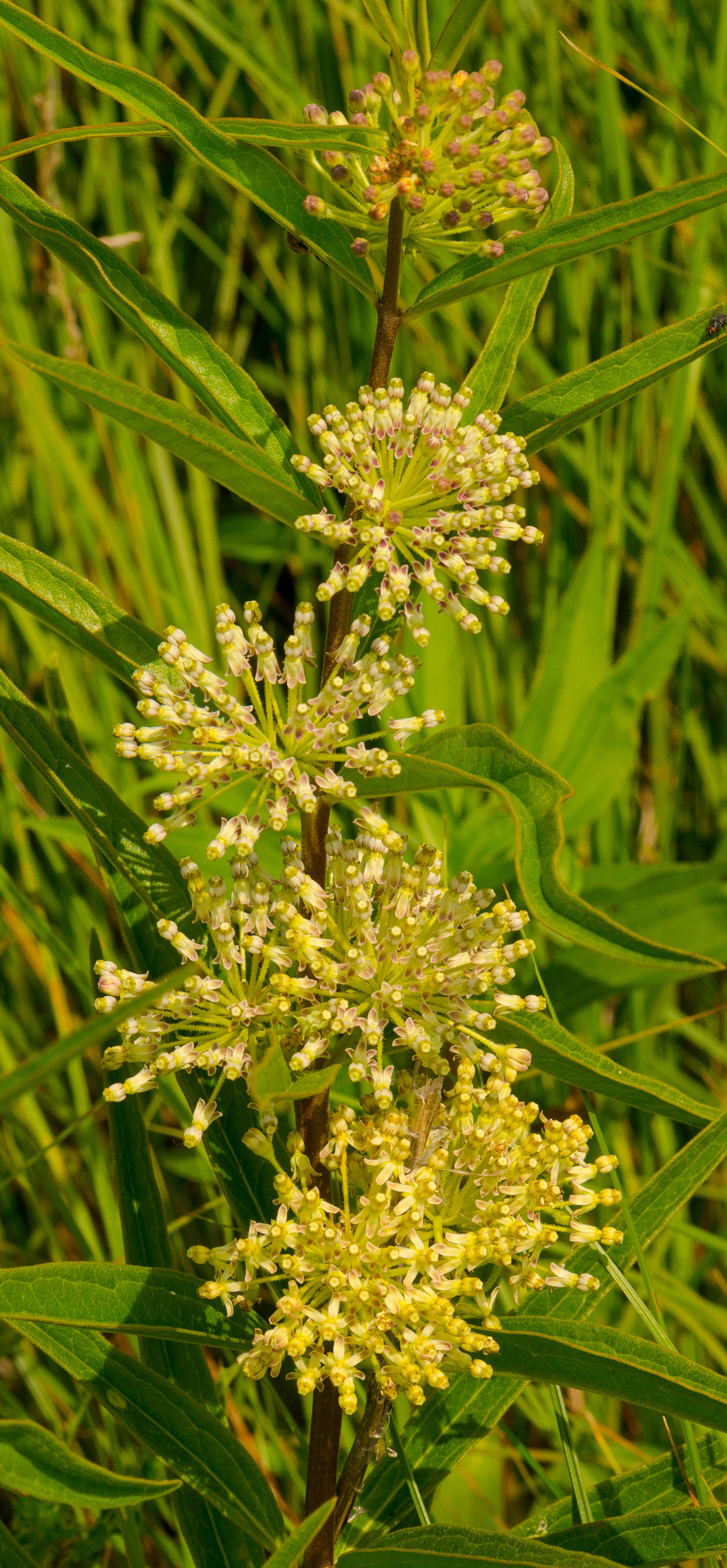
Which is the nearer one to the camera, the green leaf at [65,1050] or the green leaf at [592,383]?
the green leaf at [65,1050]

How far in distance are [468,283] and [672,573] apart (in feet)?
8.38

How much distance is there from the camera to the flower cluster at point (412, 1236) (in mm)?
1441

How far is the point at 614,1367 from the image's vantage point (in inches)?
53.3

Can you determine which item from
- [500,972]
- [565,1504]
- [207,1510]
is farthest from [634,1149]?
[500,972]

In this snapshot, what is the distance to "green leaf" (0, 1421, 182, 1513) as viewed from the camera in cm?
137

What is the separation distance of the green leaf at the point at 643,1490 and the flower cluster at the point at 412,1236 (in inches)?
16.0

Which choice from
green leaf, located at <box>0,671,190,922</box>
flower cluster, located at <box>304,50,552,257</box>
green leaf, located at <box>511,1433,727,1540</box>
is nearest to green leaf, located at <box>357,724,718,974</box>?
green leaf, located at <box>0,671,190,922</box>

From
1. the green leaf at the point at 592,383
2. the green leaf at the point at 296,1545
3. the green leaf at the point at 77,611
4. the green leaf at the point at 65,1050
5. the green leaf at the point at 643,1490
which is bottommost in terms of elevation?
the green leaf at the point at 643,1490

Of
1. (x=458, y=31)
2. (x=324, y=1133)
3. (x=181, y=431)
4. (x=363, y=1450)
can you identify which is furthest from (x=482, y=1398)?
(x=458, y=31)

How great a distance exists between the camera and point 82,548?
3.81 m

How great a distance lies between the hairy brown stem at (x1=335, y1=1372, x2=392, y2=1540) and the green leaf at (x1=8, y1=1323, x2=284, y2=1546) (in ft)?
0.34

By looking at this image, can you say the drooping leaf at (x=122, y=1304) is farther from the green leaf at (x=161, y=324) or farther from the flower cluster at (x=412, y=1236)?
the green leaf at (x=161, y=324)

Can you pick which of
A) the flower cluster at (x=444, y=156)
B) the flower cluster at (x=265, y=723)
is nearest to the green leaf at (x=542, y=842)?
the flower cluster at (x=265, y=723)

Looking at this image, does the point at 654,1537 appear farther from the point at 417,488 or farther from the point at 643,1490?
the point at 417,488
